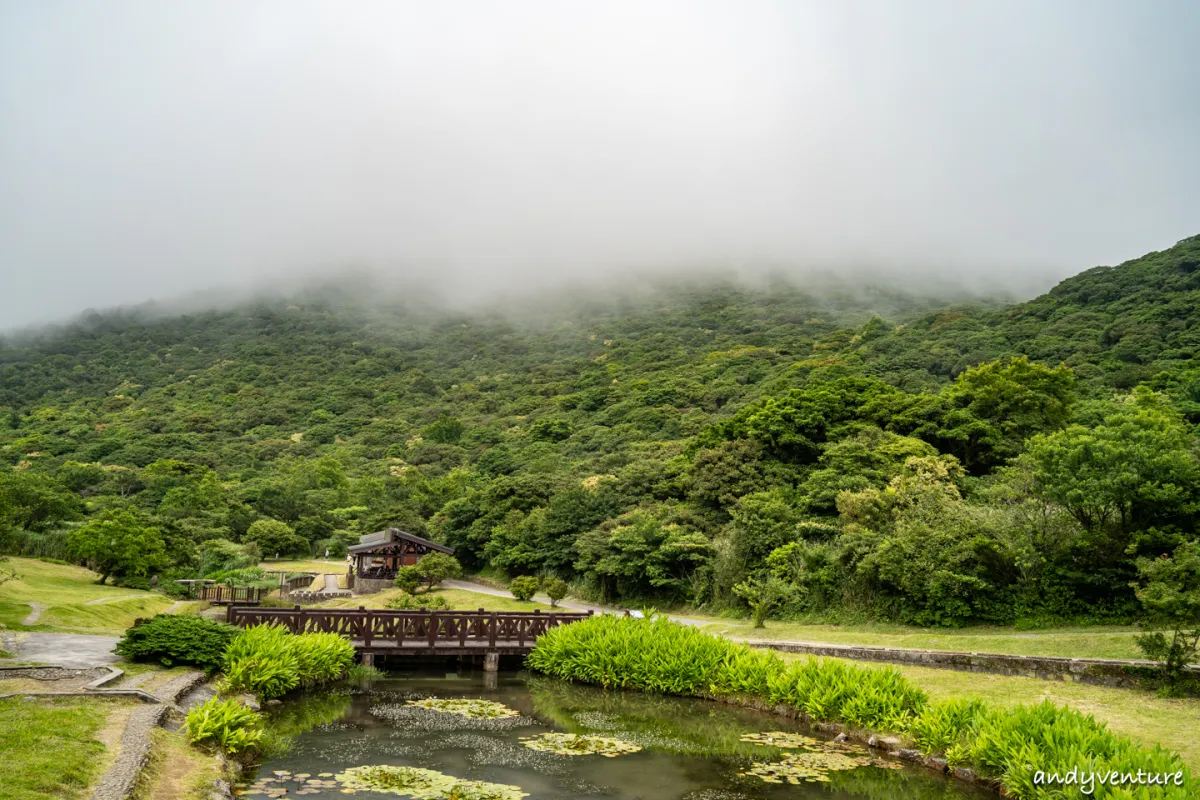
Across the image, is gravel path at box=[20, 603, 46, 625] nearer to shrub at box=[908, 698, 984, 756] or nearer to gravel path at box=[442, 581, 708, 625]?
gravel path at box=[442, 581, 708, 625]

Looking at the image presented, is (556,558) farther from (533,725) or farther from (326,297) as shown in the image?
(326,297)

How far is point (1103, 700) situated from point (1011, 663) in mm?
2391

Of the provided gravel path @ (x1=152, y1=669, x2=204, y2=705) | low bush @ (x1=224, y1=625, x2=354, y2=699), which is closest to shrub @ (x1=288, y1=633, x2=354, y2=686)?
low bush @ (x1=224, y1=625, x2=354, y2=699)

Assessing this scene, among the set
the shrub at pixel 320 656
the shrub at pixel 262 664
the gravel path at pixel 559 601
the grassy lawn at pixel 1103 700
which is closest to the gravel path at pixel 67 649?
the shrub at pixel 262 664

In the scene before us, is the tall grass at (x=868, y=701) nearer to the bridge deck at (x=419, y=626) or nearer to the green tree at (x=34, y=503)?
the bridge deck at (x=419, y=626)

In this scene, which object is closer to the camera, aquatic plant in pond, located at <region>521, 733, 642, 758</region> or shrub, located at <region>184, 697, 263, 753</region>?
shrub, located at <region>184, 697, 263, 753</region>

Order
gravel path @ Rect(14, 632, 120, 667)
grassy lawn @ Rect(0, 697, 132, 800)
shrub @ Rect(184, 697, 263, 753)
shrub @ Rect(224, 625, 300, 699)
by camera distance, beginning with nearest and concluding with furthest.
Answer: grassy lawn @ Rect(0, 697, 132, 800)
shrub @ Rect(184, 697, 263, 753)
gravel path @ Rect(14, 632, 120, 667)
shrub @ Rect(224, 625, 300, 699)

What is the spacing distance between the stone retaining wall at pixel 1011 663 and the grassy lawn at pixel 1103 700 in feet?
0.68

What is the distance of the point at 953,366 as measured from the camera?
56312mm

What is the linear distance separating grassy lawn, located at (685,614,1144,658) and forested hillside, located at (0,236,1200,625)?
2.82ft

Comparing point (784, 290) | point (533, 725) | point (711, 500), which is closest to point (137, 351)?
point (784, 290)

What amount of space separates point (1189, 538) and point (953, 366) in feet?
137

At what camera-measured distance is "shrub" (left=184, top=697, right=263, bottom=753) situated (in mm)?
10922

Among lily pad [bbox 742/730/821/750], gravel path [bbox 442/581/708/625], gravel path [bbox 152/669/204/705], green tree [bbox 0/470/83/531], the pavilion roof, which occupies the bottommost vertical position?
gravel path [bbox 442/581/708/625]
